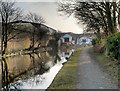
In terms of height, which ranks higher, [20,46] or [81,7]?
[81,7]

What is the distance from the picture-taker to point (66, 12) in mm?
33438

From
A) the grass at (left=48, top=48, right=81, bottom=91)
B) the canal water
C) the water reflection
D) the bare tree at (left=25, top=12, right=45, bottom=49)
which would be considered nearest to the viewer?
the grass at (left=48, top=48, right=81, bottom=91)

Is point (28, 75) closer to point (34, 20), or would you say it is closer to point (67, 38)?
point (34, 20)

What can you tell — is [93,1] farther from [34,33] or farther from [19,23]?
[34,33]

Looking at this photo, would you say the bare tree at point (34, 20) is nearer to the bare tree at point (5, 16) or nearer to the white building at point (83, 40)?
the bare tree at point (5, 16)

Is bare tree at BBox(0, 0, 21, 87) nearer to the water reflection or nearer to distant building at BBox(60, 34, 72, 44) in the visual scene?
the water reflection

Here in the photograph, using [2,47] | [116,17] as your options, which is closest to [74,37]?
[2,47]

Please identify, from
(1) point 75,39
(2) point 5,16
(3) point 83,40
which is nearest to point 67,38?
(3) point 83,40

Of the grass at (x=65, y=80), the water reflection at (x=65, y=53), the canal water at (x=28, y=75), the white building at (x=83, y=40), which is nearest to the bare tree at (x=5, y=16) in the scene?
the water reflection at (x=65, y=53)

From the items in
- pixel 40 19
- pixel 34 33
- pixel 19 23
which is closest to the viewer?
pixel 19 23

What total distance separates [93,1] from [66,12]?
3.39 metres

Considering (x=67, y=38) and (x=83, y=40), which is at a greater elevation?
(x=67, y=38)

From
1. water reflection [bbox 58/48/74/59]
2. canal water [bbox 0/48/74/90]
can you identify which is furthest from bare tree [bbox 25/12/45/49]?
canal water [bbox 0/48/74/90]

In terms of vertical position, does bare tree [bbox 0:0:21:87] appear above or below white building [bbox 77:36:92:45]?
above
